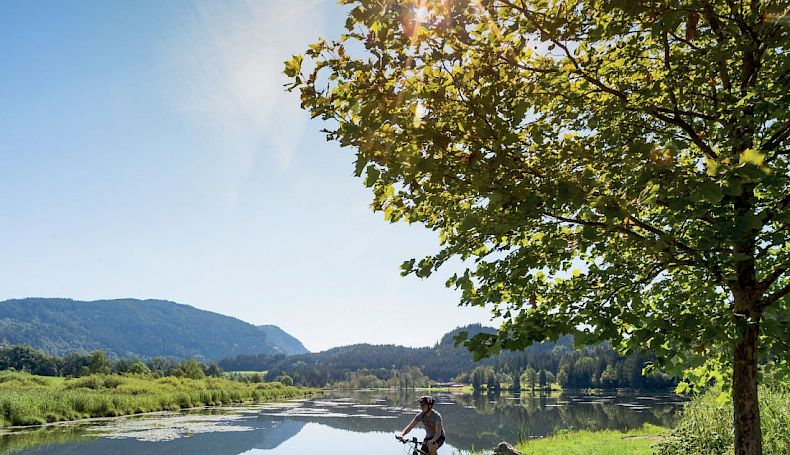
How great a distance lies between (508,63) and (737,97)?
263 centimetres

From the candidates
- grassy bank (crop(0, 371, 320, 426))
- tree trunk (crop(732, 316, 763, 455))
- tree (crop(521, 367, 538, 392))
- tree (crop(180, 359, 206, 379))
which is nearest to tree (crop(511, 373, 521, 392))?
tree (crop(521, 367, 538, 392))

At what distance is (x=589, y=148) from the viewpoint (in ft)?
21.1

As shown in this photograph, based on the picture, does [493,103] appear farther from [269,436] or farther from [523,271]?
[269,436]

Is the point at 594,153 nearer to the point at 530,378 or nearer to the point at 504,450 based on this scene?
the point at 504,450

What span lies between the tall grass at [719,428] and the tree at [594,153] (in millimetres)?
8483

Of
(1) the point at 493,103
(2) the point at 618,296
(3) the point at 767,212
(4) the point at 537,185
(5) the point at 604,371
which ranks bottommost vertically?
(5) the point at 604,371

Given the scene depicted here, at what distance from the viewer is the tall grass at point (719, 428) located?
1285 cm

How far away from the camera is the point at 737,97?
5789mm

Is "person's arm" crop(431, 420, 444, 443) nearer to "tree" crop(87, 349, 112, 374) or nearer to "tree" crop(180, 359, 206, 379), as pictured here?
"tree" crop(87, 349, 112, 374)

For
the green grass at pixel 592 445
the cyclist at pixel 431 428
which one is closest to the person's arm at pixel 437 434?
the cyclist at pixel 431 428

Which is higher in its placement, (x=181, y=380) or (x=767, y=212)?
(x=767, y=212)

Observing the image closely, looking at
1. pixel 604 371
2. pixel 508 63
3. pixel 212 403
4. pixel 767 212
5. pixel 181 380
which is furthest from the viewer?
pixel 604 371

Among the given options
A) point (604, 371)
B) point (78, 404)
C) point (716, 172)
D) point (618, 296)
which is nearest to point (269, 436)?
point (78, 404)

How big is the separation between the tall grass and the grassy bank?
35.0 m
